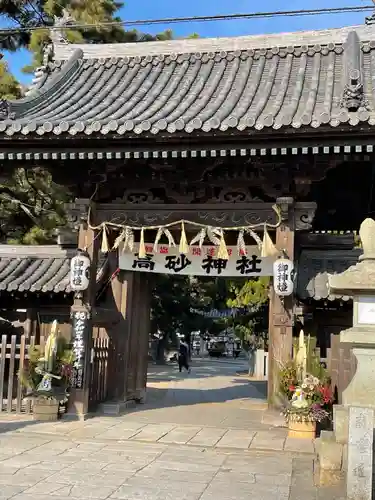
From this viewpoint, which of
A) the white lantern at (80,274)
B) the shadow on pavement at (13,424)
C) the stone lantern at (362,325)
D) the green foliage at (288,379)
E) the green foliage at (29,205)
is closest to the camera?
the stone lantern at (362,325)

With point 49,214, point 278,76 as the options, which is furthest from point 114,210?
point 49,214

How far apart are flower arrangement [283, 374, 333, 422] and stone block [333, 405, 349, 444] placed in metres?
2.75

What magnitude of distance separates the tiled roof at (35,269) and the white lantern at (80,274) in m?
0.94

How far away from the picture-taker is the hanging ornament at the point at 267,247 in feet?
30.6

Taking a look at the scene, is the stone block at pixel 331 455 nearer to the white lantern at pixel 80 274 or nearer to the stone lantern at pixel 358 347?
the stone lantern at pixel 358 347

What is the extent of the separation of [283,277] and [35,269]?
530 centimetres

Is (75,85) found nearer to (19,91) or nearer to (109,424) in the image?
(19,91)

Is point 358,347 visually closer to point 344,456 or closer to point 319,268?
point 344,456

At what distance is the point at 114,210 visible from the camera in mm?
10297

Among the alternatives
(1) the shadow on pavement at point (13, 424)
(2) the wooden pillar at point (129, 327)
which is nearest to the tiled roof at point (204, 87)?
(2) the wooden pillar at point (129, 327)

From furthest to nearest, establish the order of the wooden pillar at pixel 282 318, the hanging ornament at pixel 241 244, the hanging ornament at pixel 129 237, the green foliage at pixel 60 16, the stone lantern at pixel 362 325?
the green foliage at pixel 60 16, the hanging ornament at pixel 129 237, the hanging ornament at pixel 241 244, the wooden pillar at pixel 282 318, the stone lantern at pixel 362 325

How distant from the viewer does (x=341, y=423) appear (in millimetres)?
5457

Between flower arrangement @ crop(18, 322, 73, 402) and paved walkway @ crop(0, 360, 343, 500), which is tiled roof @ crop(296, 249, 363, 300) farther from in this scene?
flower arrangement @ crop(18, 322, 73, 402)

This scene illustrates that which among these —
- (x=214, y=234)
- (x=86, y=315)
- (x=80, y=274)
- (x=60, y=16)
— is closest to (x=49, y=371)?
(x=86, y=315)
